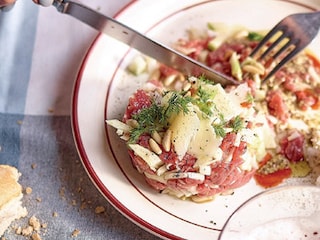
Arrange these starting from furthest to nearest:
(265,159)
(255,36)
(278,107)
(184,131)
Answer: (255,36) < (278,107) < (265,159) < (184,131)

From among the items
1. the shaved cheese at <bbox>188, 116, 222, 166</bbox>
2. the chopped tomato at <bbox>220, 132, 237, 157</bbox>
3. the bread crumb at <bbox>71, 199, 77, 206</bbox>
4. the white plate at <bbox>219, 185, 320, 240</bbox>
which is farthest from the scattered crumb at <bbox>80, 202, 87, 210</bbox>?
the white plate at <bbox>219, 185, 320, 240</bbox>

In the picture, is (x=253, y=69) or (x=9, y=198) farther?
(x=253, y=69)

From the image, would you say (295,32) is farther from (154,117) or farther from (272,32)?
(154,117)

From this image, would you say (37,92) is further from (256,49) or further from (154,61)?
(256,49)

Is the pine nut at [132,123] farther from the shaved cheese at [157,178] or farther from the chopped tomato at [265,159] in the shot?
the chopped tomato at [265,159]

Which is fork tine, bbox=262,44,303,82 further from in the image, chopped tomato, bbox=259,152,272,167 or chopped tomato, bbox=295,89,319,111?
chopped tomato, bbox=259,152,272,167

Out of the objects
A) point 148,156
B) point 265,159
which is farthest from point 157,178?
point 265,159
